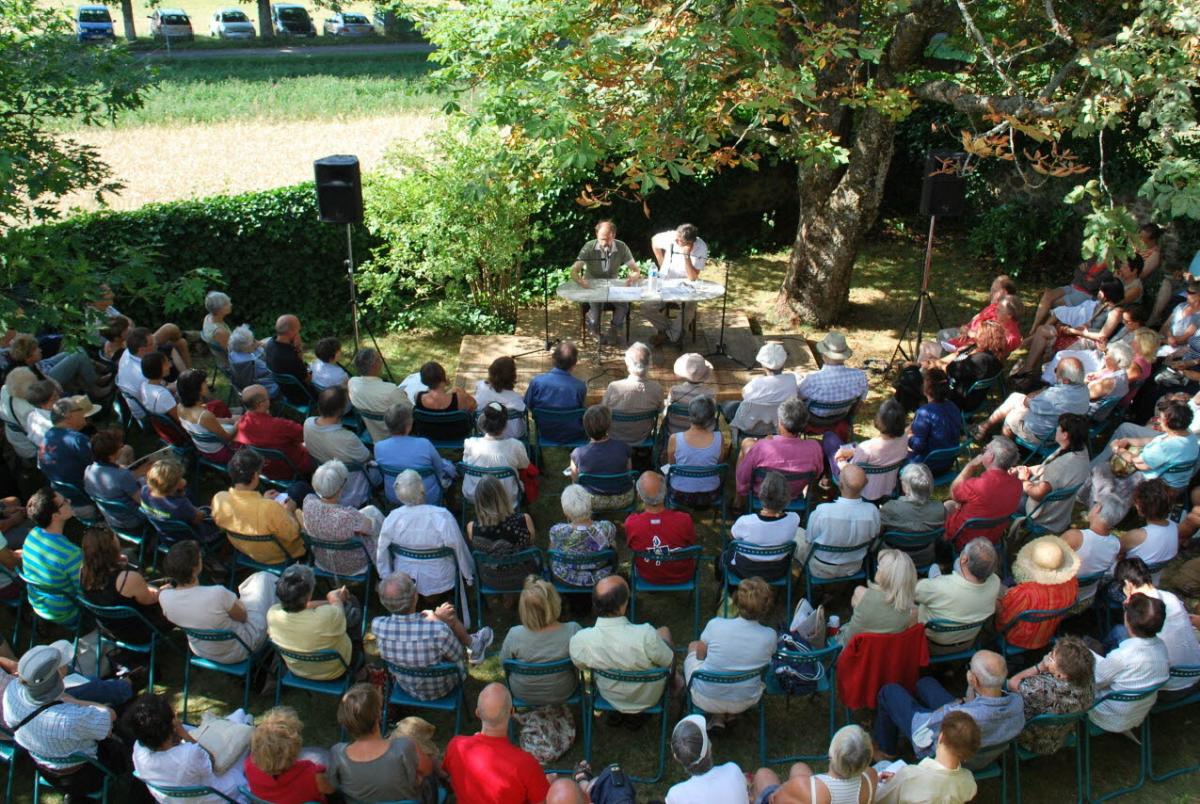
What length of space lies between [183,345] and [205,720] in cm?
462

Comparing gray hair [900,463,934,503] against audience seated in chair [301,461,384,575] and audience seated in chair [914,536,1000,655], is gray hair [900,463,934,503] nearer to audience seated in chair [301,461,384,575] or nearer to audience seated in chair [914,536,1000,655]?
audience seated in chair [914,536,1000,655]

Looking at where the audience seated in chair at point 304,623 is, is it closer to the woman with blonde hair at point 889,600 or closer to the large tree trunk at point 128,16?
the woman with blonde hair at point 889,600

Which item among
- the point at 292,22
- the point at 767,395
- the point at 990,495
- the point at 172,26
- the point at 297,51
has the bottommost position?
the point at 990,495

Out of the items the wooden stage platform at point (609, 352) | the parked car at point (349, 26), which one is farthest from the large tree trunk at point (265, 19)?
the wooden stage platform at point (609, 352)

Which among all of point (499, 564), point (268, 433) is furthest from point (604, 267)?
point (499, 564)

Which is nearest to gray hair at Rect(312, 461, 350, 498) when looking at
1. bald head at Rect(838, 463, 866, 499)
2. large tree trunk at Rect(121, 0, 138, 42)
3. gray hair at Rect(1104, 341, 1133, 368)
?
bald head at Rect(838, 463, 866, 499)

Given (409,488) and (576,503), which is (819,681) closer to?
(576,503)

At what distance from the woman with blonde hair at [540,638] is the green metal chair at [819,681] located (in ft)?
3.58

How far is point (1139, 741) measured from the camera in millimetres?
5195

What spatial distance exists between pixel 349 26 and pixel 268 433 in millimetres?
36164

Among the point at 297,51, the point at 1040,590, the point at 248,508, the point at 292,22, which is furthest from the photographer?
the point at 292,22

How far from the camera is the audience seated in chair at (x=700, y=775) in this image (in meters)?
4.02

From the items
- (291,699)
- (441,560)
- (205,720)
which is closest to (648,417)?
(441,560)

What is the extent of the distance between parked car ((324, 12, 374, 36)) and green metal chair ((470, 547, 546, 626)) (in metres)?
37.1
